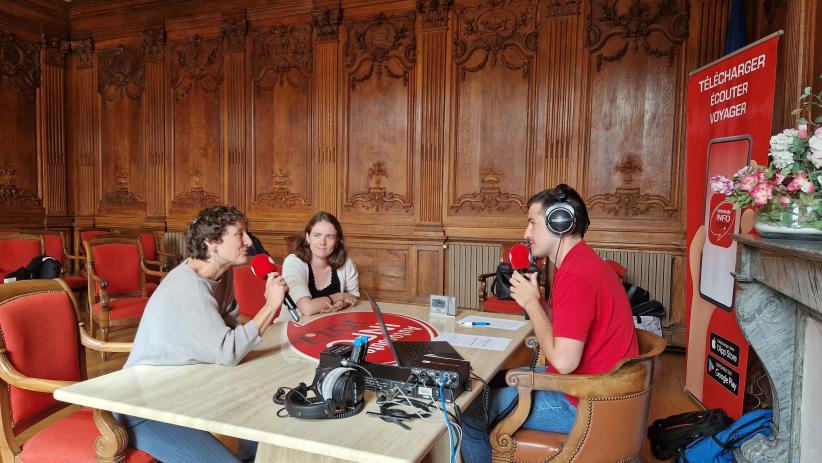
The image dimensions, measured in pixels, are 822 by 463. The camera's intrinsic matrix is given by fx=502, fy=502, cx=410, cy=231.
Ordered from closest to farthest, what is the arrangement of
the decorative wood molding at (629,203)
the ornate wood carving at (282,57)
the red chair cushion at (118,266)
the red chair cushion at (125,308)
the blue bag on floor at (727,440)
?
1. the blue bag on floor at (727,440)
2. the red chair cushion at (125,308)
3. the red chair cushion at (118,266)
4. the decorative wood molding at (629,203)
5. the ornate wood carving at (282,57)

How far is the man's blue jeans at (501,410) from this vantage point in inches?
72.3

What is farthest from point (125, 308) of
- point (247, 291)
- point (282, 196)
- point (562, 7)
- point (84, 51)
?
point (84, 51)

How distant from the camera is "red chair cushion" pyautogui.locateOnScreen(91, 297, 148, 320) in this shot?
12.8ft

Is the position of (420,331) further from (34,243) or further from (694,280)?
(34,243)

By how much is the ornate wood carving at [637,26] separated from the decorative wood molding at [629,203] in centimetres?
122

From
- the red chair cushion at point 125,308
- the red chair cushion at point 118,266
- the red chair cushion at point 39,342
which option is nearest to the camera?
the red chair cushion at point 39,342

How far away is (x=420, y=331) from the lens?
2268mm

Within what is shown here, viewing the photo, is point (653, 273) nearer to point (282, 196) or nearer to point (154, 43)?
point (282, 196)

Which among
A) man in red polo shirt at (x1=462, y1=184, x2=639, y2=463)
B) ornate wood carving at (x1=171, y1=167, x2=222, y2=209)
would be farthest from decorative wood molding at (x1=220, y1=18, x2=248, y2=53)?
man in red polo shirt at (x1=462, y1=184, x2=639, y2=463)

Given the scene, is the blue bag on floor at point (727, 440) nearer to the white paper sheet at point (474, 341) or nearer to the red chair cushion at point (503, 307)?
the white paper sheet at point (474, 341)

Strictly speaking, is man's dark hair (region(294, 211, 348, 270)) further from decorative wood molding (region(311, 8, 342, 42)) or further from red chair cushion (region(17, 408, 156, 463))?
decorative wood molding (region(311, 8, 342, 42))

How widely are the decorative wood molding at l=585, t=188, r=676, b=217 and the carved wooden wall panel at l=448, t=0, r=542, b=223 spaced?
2.00 ft

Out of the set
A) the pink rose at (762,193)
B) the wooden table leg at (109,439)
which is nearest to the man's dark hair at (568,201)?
the pink rose at (762,193)

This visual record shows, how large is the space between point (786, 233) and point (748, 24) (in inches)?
133
